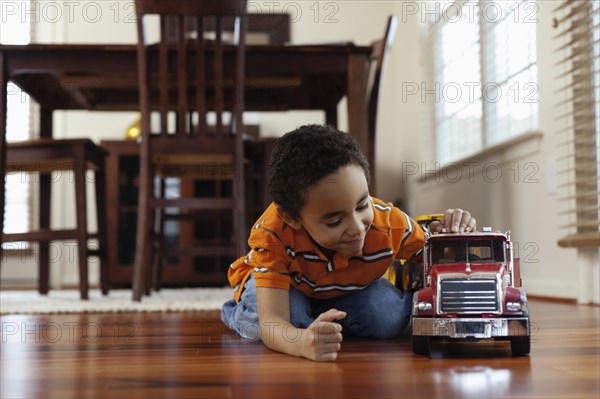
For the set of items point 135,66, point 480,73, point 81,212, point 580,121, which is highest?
point 480,73

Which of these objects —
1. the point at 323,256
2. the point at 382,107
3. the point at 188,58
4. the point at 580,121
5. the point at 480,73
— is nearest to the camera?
the point at 323,256

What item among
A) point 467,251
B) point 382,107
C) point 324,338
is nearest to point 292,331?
point 324,338

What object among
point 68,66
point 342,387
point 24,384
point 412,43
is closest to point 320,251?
point 342,387

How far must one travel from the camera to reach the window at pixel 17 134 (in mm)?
4730

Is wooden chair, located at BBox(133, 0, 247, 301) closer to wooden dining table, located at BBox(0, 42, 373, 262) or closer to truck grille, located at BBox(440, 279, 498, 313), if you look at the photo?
wooden dining table, located at BBox(0, 42, 373, 262)

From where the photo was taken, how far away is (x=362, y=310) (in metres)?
1.46

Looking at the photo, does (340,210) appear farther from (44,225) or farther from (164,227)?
(164,227)

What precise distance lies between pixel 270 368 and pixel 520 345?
40 centimetres

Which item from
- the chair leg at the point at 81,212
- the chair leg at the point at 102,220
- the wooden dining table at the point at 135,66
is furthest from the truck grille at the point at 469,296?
the chair leg at the point at 102,220

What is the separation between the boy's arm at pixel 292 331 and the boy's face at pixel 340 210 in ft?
0.43

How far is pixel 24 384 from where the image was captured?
3.23 ft

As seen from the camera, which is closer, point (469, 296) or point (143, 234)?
point (469, 296)

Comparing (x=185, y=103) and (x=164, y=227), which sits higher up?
(x=185, y=103)

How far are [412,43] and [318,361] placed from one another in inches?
149
